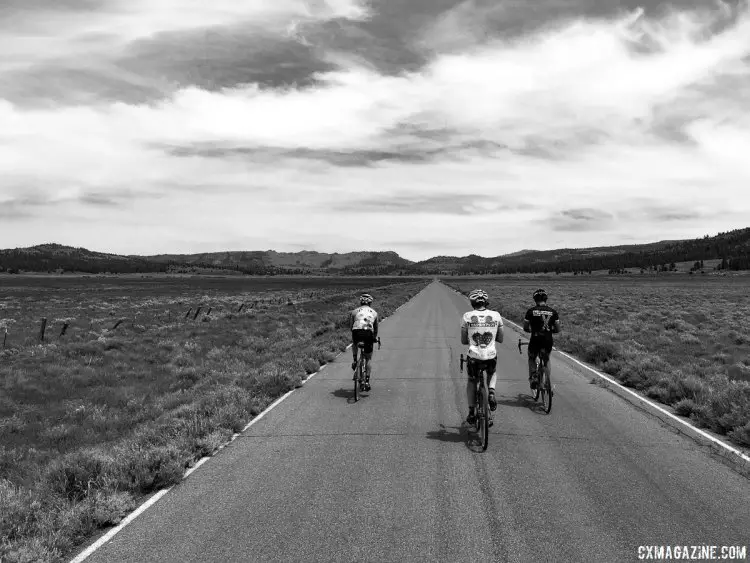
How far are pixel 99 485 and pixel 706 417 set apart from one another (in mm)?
10359

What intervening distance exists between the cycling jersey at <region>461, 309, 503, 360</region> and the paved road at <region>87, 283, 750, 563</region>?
1.45m

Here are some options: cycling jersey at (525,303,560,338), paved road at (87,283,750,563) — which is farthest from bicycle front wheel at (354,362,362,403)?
cycling jersey at (525,303,560,338)

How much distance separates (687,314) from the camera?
3747 centimetres

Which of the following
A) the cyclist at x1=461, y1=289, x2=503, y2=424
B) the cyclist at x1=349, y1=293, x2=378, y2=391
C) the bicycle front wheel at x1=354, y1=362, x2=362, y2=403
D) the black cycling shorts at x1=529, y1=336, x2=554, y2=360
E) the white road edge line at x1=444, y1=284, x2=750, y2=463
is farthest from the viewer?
the cyclist at x1=349, y1=293, x2=378, y2=391

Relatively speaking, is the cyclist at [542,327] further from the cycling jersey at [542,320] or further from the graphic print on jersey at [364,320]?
the graphic print on jersey at [364,320]

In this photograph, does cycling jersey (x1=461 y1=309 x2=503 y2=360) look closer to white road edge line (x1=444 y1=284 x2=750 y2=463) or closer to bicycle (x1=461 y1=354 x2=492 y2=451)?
bicycle (x1=461 y1=354 x2=492 y2=451)

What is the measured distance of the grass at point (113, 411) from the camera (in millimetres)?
5539

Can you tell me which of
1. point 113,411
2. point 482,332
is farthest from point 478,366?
point 113,411

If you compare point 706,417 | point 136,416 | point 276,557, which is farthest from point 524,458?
point 136,416

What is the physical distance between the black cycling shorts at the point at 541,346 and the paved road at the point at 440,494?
3.86 feet

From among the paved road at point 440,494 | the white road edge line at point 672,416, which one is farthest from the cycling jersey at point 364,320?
the white road edge line at point 672,416

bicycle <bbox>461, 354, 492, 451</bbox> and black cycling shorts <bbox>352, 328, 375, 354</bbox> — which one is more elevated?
black cycling shorts <bbox>352, 328, 375, 354</bbox>

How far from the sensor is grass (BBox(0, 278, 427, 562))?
5.54 m

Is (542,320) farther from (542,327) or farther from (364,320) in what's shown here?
(364,320)
